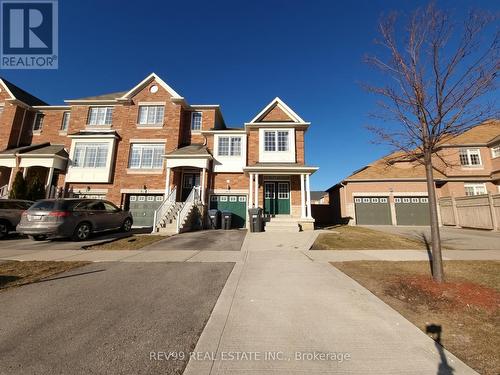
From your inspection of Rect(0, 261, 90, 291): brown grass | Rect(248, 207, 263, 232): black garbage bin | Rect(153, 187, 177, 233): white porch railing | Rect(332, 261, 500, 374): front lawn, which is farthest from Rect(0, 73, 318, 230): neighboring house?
Rect(332, 261, 500, 374): front lawn

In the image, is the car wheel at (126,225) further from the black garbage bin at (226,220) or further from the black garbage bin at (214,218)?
the black garbage bin at (226,220)

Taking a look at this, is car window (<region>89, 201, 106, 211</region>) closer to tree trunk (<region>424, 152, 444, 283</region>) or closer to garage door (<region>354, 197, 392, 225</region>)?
tree trunk (<region>424, 152, 444, 283</region>)

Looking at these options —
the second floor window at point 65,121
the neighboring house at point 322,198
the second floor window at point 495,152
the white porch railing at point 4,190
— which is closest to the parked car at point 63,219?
the white porch railing at point 4,190

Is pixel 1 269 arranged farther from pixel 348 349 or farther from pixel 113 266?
pixel 348 349

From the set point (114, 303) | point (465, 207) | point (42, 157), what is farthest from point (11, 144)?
point (465, 207)

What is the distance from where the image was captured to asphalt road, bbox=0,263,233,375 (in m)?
2.28

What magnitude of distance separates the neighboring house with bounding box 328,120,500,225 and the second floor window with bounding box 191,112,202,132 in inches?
568

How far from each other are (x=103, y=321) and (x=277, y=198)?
14.4 metres

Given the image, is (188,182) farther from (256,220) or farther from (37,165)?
(37,165)

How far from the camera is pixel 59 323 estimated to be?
3096 millimetres

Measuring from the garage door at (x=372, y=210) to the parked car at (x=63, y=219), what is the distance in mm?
20018

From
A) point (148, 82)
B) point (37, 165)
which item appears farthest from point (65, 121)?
point (148, 82)

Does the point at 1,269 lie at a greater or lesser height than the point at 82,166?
lesser

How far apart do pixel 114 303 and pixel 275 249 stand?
19.7 ft
